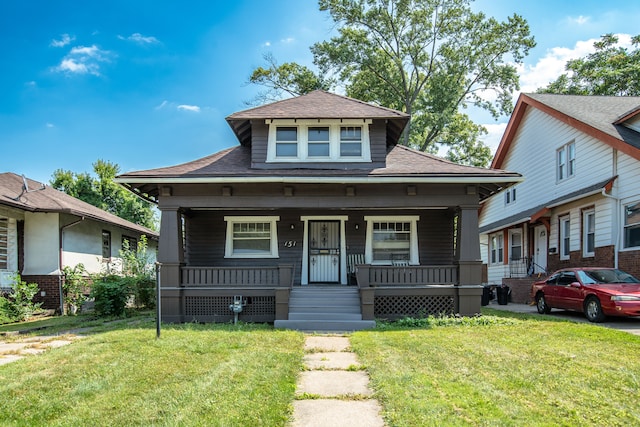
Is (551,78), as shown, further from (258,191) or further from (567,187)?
(258,191)

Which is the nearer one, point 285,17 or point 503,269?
point 285,17

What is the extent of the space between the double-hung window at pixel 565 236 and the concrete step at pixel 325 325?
31.4ft

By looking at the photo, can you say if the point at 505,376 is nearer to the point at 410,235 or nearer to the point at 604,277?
the point at 604,277

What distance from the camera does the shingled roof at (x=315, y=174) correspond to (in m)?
11.1

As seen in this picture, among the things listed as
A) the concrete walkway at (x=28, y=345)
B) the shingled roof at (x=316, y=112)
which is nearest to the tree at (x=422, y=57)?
the shingled roof at (x=316, y=112)

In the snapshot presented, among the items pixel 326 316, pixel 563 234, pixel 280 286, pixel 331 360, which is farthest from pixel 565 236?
pixel 331 360

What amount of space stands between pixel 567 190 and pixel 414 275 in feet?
29.0

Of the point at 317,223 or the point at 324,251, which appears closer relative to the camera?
the point at 324,251

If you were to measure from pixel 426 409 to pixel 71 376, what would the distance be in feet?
14.0

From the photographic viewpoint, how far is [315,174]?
1161cm

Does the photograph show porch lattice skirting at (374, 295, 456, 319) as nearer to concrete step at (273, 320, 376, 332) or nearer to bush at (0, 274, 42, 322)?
concrete step at (273, 320, 376, 332)

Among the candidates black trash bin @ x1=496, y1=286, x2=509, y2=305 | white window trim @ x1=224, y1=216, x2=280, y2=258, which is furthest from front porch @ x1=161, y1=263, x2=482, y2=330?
black trash bin @ x1=496, y1=286, x2=509, y2=305

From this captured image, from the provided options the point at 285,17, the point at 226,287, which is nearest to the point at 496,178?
the point at 226,287

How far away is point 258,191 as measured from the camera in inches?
456
